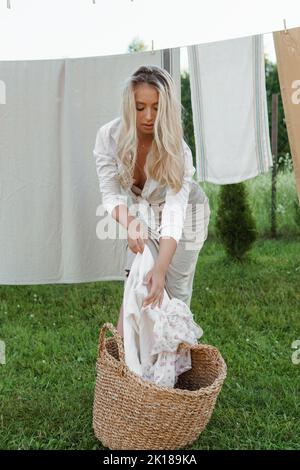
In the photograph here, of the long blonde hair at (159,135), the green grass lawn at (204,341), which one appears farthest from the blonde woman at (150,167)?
the green grass lawn at (204,341)

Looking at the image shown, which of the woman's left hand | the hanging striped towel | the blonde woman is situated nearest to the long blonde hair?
the blonde woman

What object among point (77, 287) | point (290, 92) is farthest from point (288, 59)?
point (77, 287)

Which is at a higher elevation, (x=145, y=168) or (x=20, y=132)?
(x=20, y=132)

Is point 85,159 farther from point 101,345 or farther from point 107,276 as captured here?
point 101,345

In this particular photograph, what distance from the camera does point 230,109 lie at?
2.59 meters

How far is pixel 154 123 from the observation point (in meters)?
1.86

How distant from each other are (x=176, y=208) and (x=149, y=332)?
0.37 meters

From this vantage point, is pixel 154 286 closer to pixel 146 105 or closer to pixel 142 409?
pixel 142 409

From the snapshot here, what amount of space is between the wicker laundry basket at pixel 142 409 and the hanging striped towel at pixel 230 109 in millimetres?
1068

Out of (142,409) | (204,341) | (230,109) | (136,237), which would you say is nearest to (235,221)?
(204,341)

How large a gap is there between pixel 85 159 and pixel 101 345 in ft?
3.85

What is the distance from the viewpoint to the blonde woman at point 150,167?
1840mm
